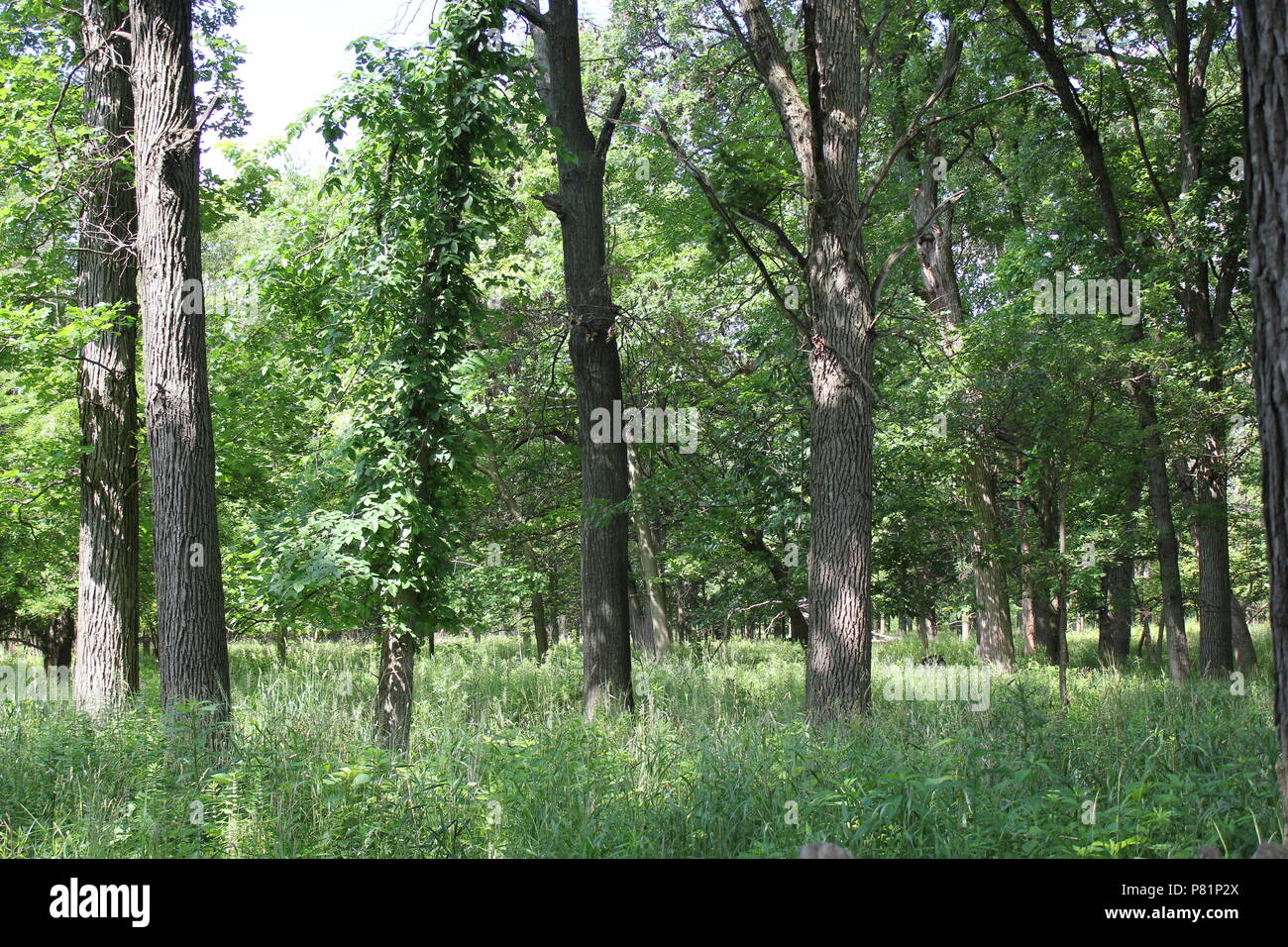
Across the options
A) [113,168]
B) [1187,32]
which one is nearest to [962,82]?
[1187,32]

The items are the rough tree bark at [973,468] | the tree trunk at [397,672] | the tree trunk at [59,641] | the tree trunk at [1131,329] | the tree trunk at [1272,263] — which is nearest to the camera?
the tree trunk at [1272,263]

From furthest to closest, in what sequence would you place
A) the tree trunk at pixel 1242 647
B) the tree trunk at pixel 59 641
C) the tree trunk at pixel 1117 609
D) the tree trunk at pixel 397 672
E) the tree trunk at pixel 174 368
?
the tree trunk at pixel 59 641 < the tree trunk at pixel 1117 609 < the tree trunk at pixel 1242 647 < the tree trunk at pixel 397 672 < the tree trunk at pixel 174 368

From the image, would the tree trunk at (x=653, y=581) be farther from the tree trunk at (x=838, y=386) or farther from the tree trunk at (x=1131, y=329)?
the tree trunk at (x=838, y=386)

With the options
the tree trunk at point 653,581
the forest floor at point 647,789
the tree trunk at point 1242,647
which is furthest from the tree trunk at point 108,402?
the tree trunk at point 1242,647

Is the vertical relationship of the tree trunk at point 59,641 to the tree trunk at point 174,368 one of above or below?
below

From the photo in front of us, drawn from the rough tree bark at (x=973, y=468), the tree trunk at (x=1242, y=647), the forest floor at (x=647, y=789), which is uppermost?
the rough tree bark at (x=973, y=468)

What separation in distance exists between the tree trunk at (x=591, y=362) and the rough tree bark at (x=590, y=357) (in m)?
0.01

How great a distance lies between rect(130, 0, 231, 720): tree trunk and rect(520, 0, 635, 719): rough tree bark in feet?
12.9

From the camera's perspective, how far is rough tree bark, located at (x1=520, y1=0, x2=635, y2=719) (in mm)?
9938

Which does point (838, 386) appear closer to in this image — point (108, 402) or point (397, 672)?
point (397, 672)

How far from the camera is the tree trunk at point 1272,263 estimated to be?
313cm

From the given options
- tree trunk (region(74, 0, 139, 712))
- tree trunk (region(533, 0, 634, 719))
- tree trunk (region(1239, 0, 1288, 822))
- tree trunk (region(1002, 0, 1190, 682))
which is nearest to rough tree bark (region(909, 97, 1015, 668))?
tree trunk (region(1002, 0, 1190, 682))

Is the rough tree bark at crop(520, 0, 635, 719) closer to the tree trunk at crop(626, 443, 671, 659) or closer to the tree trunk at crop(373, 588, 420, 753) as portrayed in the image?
the tree trunk at crop(373, 588, 420, 753)
